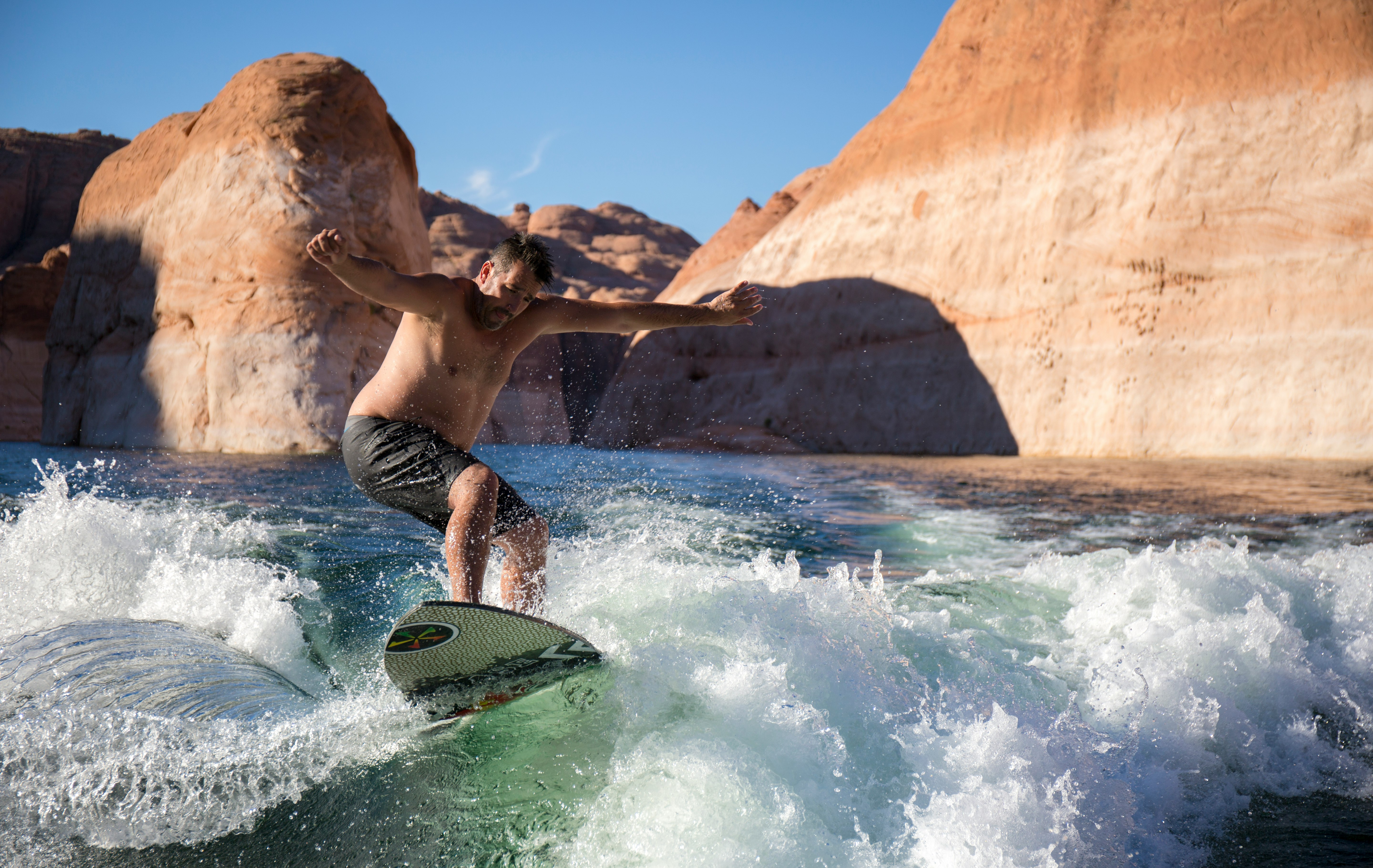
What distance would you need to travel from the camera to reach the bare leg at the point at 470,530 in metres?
2.50

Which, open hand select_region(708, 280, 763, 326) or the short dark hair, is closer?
the short dark hair

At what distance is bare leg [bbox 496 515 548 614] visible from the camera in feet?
9.27

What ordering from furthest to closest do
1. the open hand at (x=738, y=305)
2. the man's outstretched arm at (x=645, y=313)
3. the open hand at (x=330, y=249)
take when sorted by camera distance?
the open hand at (x=738, y=305), the man's outstretched arm at (x=645, y=313), the open hand at (x=330, y=249)

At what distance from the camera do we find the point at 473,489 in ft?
8.65

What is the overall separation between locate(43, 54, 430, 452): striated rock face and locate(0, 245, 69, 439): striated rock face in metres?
10.8

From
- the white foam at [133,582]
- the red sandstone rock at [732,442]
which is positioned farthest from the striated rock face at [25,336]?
the white foam at [133,582]

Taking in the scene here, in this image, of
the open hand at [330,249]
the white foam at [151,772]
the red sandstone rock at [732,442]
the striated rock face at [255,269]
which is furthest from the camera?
the red sandstone rock at [732,442]

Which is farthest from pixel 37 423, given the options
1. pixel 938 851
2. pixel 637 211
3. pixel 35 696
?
Result: pixel 637 211

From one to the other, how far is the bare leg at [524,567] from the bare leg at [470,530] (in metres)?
0.15

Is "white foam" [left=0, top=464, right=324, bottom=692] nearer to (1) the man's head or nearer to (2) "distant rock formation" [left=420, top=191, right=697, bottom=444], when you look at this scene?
(1) the man's head

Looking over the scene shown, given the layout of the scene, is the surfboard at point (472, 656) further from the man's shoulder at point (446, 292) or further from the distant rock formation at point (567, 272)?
the distant rock formation at point (567, 272)

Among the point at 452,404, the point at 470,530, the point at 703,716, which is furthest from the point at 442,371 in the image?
the point at 703,716

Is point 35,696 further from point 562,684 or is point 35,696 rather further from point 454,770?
point 562,684

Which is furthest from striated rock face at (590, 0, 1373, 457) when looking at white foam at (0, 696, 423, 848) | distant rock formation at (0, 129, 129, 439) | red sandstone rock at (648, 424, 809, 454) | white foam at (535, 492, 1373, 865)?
distant rock formation at (0, 129, 129, 439)
